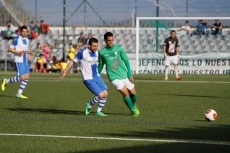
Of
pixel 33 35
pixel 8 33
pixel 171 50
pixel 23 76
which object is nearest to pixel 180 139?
pixel 23 76

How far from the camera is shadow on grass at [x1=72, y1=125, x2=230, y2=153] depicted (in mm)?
10766

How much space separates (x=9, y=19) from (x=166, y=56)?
14.9m

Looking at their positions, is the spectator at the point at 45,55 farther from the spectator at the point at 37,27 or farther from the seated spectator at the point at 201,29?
the seated spectator at the point at 201,29

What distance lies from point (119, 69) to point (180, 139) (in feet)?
15.5

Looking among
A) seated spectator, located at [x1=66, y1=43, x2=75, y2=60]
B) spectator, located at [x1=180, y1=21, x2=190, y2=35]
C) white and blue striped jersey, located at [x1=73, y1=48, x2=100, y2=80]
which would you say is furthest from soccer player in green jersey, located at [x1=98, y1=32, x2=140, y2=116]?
seated spectator, located at [x1=66, y1=43, x2=75, y2=60]

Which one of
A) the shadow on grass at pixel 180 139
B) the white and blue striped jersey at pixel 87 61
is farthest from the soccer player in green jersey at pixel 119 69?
the shadow on grass at pixel 180 139

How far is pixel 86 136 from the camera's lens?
1244cm

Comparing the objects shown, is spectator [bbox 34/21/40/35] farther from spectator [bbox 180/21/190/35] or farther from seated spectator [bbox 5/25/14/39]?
spectator [bbox 180/21/190/35]

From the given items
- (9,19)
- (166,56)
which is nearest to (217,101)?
(166,56)

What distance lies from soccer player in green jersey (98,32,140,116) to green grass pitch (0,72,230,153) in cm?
42

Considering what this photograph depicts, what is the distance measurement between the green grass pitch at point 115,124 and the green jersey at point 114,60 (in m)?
0.90

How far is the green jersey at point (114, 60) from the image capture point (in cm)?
1641

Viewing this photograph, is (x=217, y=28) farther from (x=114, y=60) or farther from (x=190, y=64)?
(x=114, y=60)

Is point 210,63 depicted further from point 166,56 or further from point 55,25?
point 55,25
